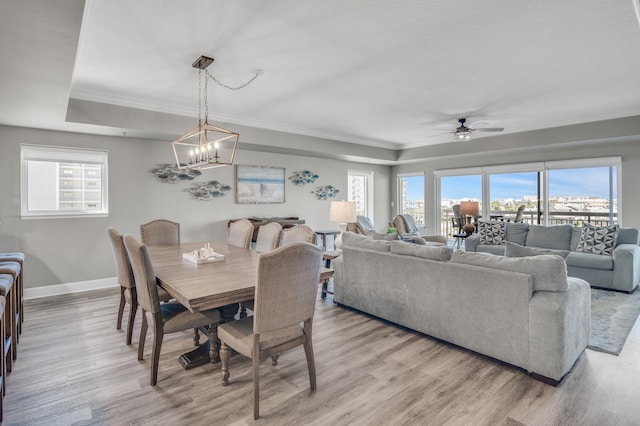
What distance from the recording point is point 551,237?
545cm

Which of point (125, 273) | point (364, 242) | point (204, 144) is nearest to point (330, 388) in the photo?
point (364, 242)

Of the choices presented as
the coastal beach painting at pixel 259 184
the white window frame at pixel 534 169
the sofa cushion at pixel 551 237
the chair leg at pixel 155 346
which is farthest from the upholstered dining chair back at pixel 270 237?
the white window frame at pixel 534 169

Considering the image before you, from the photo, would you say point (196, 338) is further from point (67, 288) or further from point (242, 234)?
point (67, 288)

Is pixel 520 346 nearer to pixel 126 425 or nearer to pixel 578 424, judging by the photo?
pixel 578 424

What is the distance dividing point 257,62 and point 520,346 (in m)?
3.29

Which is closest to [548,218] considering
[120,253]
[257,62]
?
[257,62]

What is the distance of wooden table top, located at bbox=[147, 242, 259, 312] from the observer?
2.02 meters

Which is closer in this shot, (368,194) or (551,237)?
Answer: (551,237)

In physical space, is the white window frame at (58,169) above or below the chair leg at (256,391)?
above

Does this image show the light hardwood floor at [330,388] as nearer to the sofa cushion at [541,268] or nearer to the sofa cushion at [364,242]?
the sofa cushion at [541,268]

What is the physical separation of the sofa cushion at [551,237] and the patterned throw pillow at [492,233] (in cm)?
42

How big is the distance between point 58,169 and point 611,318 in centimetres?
699

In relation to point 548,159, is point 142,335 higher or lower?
lower

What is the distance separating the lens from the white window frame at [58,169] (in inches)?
173
